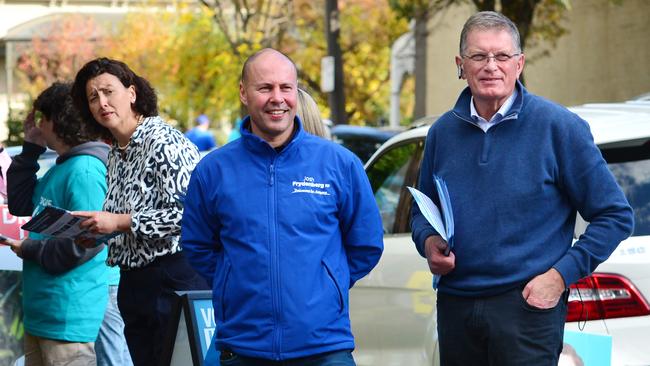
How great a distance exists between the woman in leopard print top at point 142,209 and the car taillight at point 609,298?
1.62 metres

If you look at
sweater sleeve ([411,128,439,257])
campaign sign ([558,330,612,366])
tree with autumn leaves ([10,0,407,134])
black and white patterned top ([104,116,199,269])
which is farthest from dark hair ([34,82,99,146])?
tree with autumn leaves ([10,0,407,134])

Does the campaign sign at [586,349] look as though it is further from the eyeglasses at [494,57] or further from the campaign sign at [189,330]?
the campaign sign at [189,330]

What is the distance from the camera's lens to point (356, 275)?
428 centimetres

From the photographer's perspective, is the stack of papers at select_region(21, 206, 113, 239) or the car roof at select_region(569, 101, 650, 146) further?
the car roof at select_region(569, 101, 650, 146)

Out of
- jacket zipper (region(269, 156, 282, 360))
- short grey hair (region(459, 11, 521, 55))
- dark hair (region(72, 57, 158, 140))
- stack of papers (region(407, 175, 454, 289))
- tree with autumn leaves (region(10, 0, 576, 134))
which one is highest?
short grey hair (region(459, 11, 521, 55))

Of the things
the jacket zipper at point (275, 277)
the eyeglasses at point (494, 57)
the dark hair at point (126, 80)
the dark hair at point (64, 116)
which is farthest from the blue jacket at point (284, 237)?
the dark hair at point (64, 116)

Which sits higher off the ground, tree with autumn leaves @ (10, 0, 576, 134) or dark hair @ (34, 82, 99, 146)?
dark hair @ (34, 82, 99, 146)

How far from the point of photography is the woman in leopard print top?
5027 mm

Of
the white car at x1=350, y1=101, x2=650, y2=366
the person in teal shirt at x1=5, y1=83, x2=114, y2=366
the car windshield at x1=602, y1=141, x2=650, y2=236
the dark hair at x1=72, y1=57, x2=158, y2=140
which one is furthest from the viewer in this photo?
the person in teal shirt at x1=5, y1=83, x2=114, y2=366

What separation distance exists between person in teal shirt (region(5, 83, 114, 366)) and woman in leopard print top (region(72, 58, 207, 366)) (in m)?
0.41

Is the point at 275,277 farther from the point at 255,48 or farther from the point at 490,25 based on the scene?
the point at 255,48

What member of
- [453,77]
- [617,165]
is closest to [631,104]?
[617,165]

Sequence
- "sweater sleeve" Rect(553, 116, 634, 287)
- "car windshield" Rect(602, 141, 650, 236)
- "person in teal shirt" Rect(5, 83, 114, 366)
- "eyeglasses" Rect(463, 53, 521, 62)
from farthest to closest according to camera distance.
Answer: "person in teal shirt" Rect(5, 83, 114, 366)
"car windshield" Rect(602, 141, 650, 236)
"eyeglasses" Rect(463, 53, 521, 62)
"sweater sleeve" Rect(553, 116, 634, 287)

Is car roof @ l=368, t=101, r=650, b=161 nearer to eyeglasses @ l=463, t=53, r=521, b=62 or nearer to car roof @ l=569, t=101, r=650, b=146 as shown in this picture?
car roof @ l=569, t=101, r=650, b=146
